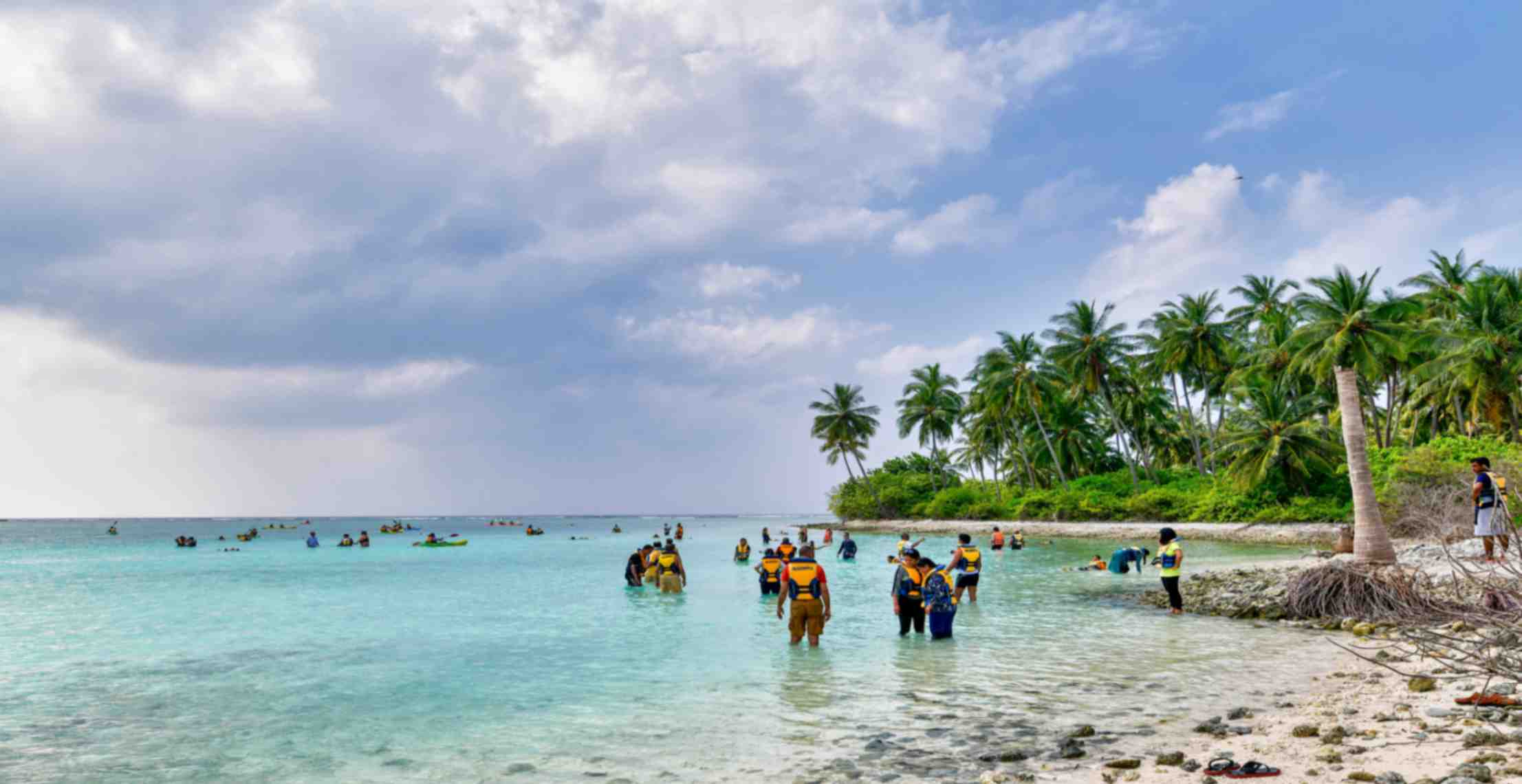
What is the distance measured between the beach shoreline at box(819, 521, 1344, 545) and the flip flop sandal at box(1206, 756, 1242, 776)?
28.3 m

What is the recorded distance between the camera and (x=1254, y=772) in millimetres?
6453

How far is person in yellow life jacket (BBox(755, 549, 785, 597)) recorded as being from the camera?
61.6 ft

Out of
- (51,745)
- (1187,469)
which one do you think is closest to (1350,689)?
(51,745)

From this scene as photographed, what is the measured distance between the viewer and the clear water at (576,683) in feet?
27.1

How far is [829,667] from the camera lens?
12281 mm

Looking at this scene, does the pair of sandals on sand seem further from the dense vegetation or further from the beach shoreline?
the beach shoreline

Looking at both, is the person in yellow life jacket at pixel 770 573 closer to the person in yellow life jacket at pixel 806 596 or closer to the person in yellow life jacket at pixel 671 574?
the person in yellow life jacket at pixel 671 574

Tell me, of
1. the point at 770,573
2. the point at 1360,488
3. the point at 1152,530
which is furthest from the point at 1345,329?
the point at 770,573

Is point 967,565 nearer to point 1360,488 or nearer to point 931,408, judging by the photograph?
point 1360,488

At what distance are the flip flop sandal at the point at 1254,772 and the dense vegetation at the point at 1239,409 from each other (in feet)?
50.1

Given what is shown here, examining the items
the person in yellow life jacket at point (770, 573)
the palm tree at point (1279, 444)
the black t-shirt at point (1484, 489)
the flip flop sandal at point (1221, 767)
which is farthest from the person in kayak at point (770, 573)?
the palm tree at point (1279, 444)

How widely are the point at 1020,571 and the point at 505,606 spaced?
1717cm

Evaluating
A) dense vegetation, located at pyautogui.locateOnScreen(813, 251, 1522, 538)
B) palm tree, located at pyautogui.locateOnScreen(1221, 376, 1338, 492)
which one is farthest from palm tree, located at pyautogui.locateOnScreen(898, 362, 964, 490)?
palm tree, located at pyautogui.locateOnScreen(1221, 376, 1338, 492)

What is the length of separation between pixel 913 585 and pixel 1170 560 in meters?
5.69
